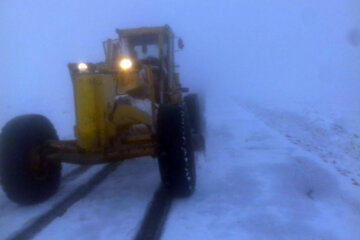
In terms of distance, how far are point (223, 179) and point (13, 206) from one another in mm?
2790

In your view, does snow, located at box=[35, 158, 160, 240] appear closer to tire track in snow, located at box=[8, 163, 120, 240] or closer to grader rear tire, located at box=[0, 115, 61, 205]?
tire track in snow, located at box=[8, 163, 120, 240]

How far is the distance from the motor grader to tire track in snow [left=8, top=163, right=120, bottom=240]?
0.36 meters

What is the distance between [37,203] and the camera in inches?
200

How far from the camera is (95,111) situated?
487 cm

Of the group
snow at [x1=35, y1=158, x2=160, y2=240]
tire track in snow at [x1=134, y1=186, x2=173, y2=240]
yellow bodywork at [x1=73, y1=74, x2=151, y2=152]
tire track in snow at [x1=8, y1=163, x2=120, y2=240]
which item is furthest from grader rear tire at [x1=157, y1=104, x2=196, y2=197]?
tire track in snow at [x1=8, y1=163, x2=120, y2=240]

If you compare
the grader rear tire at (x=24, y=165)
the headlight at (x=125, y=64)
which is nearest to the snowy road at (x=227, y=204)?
the grader rear tire at (x=24, y=165)

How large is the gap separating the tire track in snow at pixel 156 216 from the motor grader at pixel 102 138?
0.22m

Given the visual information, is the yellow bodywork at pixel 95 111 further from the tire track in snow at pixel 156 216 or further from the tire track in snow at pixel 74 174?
the tire track in snow at pixel 74 174

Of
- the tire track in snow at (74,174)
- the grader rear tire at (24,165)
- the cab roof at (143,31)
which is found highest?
the cab roof at (143,31)

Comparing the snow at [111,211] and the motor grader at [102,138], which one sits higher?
the motor grader at [102,138]

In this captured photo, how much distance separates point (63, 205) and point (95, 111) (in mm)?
1232

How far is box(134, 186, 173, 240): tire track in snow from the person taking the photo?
389 centimetres

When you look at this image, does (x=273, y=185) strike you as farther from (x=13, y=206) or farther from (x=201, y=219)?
(x=13, y=206)

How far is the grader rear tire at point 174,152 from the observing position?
4.80 meters
